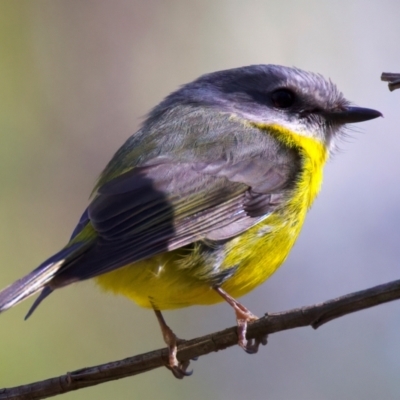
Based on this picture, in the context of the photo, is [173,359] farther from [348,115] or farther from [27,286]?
[348,115]

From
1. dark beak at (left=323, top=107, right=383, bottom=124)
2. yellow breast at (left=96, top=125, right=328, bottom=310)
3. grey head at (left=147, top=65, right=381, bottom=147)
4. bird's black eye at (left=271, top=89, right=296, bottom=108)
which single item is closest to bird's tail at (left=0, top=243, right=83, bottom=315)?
yellow breast at (left=96, top=125, right=328, bottom=310)

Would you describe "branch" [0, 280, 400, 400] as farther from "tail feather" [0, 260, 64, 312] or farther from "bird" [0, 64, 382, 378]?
"tail feather" [0, 260, 64, 312]

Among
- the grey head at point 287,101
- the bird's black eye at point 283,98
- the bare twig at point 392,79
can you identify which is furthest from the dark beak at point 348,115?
the bare twig at point 392,79

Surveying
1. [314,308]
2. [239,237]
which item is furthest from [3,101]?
[314,308]

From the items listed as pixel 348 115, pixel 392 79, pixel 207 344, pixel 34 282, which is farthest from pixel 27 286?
pixel 348 115

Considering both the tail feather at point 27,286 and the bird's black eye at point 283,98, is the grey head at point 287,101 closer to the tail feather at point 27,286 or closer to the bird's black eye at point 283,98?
the bird's black eye at point 283,98

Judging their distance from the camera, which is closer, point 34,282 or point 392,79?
point 392,79
